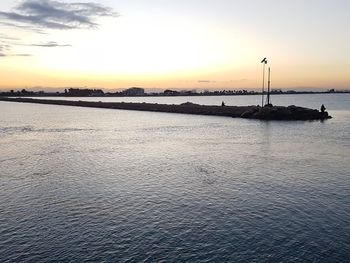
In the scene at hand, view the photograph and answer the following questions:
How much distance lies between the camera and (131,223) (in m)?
18.6

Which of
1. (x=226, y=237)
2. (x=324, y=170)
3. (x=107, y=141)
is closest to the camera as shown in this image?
(x=226, y=237)

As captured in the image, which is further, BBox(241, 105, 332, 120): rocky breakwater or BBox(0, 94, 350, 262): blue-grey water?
BBox(241, 105, 332, 120): rocky breakwater

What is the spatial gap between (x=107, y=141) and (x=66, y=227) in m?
33.5

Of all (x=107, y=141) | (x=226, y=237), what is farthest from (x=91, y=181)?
(x=107, y=141)

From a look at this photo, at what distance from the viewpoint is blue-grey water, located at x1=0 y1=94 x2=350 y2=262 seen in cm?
1561

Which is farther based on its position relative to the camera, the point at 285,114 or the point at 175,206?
the point at 285,114

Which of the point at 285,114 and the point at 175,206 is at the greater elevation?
the point at 285,114

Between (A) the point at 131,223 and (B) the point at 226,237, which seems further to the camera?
(A) the point at 131,223

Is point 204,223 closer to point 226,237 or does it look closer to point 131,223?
point 226,237

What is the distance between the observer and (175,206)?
21.1m

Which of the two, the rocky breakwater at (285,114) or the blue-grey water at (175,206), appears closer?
the blue-grey water at (175,206)

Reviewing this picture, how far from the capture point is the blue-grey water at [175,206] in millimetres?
15609

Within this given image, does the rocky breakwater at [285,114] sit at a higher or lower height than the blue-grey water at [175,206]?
higher

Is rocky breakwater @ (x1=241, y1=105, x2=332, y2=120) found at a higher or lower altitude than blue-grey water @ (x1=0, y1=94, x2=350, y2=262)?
higher
